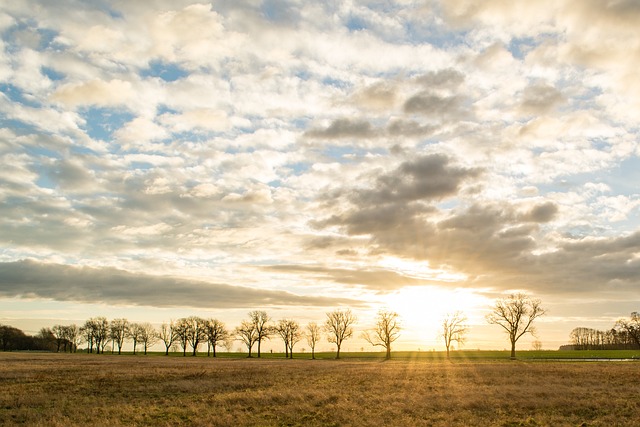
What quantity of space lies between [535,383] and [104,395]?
3294 centimetres

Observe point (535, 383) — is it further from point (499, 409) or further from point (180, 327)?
point (180, 327)

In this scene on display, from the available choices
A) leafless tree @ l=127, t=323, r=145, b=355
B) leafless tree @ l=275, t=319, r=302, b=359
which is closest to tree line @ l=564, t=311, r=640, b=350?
leafless tree @ l=275, t=319, r=302, b=359

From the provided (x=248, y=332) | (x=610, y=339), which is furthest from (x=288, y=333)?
(x=610, y=339)

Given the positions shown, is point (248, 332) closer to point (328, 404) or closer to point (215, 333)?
point (215, 333)

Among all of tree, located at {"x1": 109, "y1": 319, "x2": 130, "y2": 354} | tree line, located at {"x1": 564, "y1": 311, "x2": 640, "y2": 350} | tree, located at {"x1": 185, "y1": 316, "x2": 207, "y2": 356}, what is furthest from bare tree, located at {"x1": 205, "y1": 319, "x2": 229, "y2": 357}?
tree line, located at {"x1": 564, "y1": 311, "x2": 640, "y2": 350}

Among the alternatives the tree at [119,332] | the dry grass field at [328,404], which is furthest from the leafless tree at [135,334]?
the dry grass field at [328,404]

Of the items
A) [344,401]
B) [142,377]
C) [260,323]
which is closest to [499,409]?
[344,401]

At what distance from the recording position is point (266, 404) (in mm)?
26875

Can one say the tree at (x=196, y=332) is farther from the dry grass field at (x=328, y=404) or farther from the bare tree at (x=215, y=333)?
the dry grass field at (x=328, y=404)

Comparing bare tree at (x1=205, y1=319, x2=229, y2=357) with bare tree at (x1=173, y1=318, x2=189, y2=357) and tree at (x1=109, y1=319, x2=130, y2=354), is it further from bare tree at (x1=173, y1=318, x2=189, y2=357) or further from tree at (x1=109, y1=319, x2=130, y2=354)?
tree at (x1=109, y1=319, x2=130, y2=354)

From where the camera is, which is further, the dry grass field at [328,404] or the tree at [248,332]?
the tree at [248,332]

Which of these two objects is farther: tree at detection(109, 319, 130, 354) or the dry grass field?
tree at detection(109, 319, 130, 354)

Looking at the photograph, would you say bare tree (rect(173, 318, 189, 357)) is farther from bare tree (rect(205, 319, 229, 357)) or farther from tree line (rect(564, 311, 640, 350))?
tree line (rect(564, 311, 640, 350))

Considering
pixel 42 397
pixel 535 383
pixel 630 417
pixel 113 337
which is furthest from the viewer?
pixel 113 337
